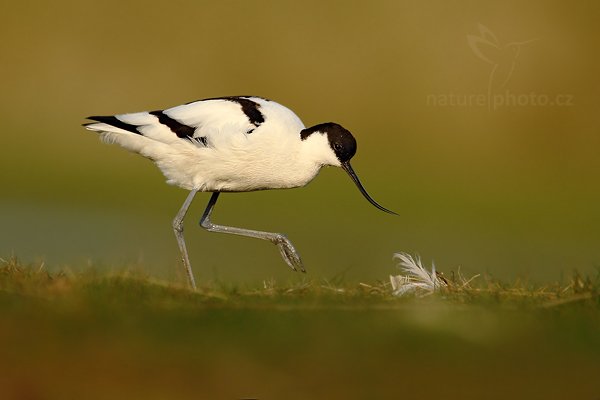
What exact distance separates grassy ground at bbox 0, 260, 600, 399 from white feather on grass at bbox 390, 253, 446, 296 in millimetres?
1604

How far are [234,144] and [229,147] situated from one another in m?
0.06

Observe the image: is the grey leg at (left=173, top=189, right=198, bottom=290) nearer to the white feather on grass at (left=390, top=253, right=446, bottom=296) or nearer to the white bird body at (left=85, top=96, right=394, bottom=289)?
the white bird body at (left=85, top=96, right=394, bottom=289)

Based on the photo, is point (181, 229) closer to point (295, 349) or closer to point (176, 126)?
point (176, 126)

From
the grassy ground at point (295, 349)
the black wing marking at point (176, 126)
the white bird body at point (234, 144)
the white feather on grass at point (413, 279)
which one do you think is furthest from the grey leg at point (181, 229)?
the grassy ground at point (295, 349)

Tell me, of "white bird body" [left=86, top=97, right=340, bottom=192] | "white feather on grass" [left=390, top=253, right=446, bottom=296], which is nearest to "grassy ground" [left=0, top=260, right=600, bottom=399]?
"white feather on grass" [left=390, top=253, right=446, bottom=296]

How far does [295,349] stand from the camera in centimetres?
508

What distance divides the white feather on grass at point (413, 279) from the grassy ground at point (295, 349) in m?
1.60

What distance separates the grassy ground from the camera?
4.89m

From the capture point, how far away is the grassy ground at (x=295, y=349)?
192 inches

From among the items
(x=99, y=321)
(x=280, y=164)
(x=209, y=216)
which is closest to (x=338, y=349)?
(x=99, y=321)

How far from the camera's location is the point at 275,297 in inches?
256

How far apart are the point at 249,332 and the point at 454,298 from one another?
192 centimetres

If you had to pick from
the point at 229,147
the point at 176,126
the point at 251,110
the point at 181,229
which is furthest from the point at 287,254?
the point at 176,126

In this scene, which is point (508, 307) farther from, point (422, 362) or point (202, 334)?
point (202, 334)
